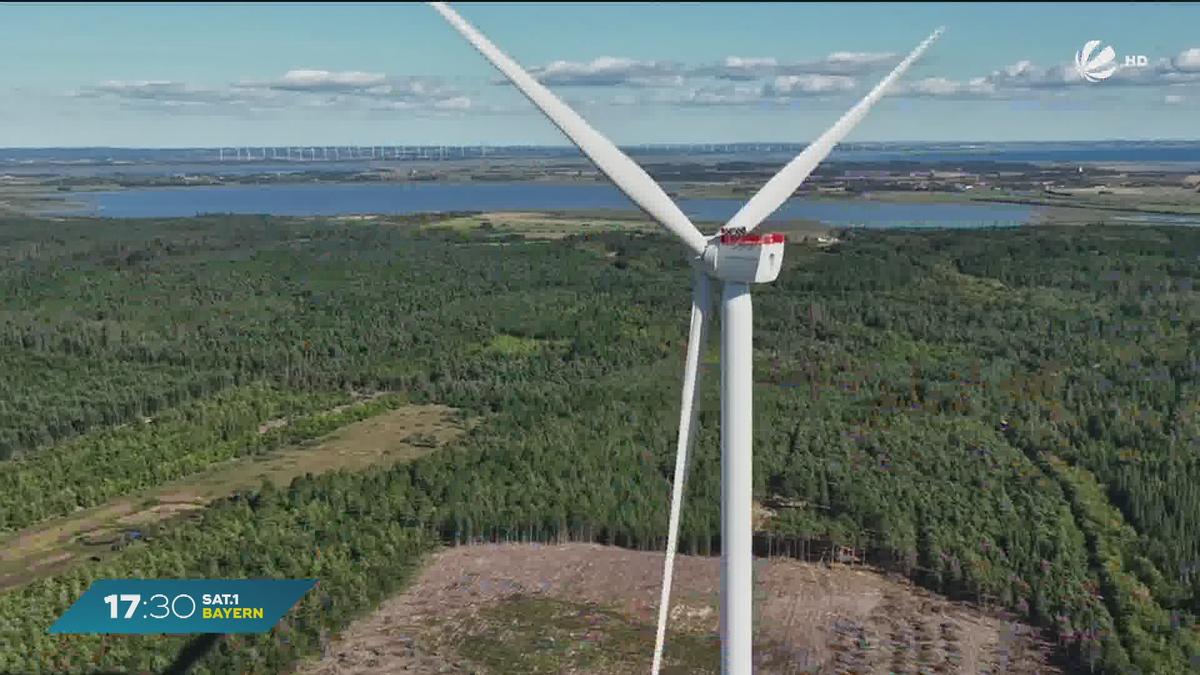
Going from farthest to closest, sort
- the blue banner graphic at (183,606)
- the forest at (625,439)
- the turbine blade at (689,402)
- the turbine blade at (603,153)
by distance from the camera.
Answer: the forest at (625,439), the blue banner graphic at (183,606), the turbine blade at (689,402), the turbine blade at (603,153)

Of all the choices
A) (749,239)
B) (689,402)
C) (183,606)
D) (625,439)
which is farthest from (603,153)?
(625,439)

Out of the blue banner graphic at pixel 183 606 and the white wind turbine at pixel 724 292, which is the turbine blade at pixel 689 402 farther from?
the blue banner graphic at pixel 183 606

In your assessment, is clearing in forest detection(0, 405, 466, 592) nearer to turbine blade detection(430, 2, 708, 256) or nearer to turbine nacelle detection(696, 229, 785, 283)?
turbine blade detection(430, 2, 708, 256)

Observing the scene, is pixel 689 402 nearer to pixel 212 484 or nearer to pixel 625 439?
pixel 625 439

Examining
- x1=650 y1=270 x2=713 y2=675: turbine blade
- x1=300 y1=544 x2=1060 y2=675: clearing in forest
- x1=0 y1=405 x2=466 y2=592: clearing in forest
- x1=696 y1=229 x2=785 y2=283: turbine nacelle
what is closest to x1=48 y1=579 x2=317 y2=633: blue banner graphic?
x1=300 y1=544 x2=1060 y2=675: clearing in forest

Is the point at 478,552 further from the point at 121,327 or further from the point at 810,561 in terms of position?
the point at 121,327

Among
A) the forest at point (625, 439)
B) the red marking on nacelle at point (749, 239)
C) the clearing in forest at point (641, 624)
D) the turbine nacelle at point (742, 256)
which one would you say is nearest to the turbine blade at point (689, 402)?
the turbine nacelle at point (742, 256)
